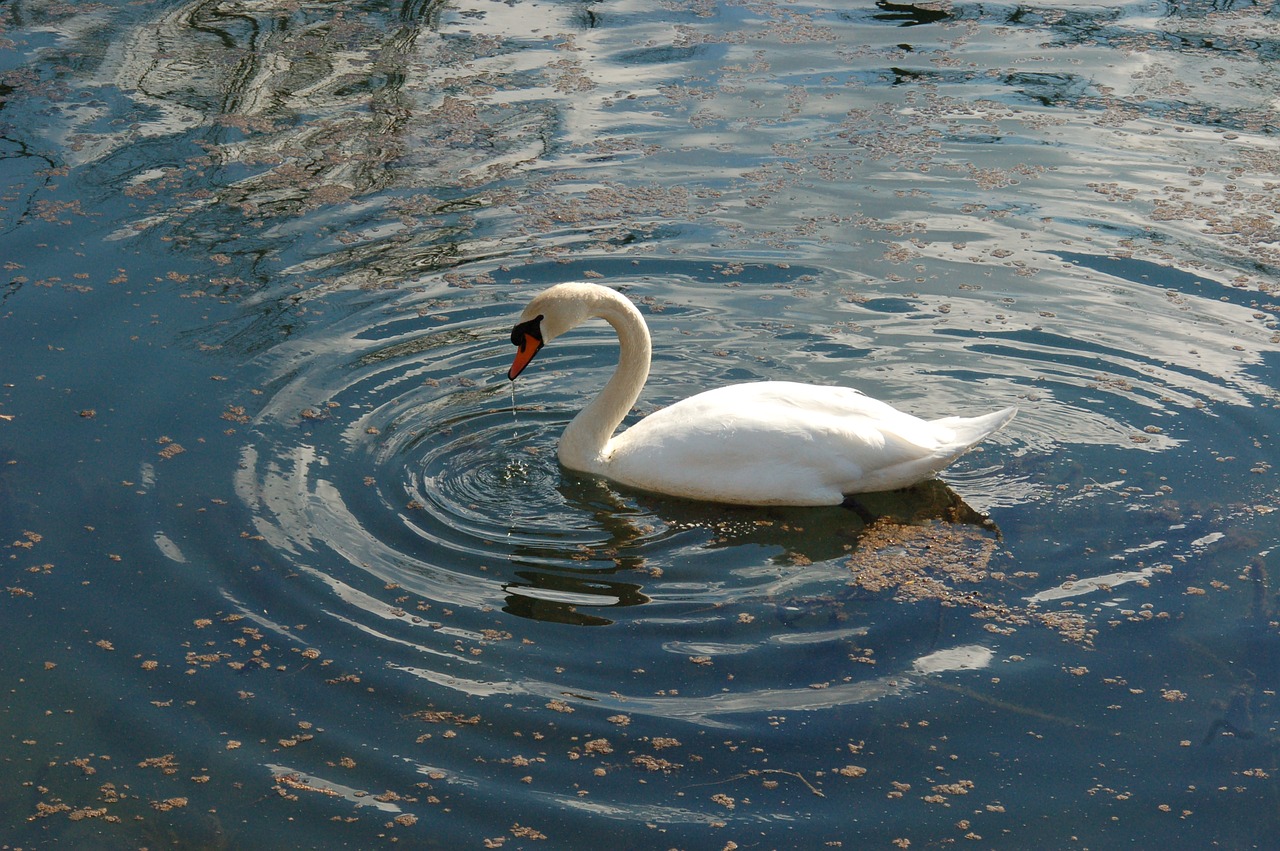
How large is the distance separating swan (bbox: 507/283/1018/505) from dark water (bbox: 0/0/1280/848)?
0.48 ft

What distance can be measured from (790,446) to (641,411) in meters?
1.23

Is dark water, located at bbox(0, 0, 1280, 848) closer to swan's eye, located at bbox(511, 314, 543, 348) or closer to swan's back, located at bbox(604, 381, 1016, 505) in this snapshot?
swan's back, located at bbox(604, 381, 1016, 505)

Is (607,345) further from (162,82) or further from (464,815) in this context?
(162,82)

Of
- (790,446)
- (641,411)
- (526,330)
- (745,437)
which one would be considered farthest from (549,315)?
(790,446)

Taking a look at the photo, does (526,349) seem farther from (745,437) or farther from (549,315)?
(745,437)

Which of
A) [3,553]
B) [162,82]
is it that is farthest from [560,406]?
[162,82]

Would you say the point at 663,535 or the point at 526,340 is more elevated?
the point at 526,340

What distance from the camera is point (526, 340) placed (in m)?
6.15

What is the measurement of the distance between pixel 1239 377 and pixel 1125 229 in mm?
1779

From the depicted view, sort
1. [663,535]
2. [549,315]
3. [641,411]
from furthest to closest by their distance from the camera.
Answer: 1. [641,411]
2. [549,315]
3. [663,535]

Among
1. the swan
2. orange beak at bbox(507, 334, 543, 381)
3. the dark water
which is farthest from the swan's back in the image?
orange beak at bbox(507, 334, 543, 381)

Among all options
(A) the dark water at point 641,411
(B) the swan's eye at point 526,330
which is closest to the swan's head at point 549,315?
(B) the swan's eye at point 526,330

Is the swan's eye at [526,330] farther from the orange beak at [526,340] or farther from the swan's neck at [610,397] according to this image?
the swan's neck at [610,397]

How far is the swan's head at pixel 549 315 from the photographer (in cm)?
609
